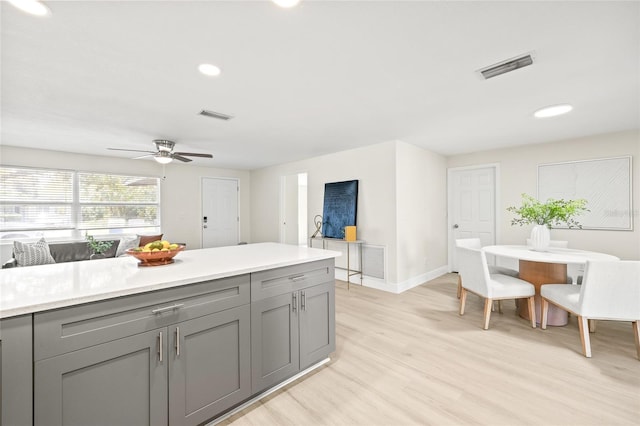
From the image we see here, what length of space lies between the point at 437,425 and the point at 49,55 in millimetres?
3383

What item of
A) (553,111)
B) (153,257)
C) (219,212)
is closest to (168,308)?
(153,257)

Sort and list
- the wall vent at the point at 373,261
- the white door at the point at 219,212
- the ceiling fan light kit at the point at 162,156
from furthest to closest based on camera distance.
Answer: the white door at the point at 219,212 < the wall vent at the point at 373,261 < the ceiling fan light kit at the point at 162,156

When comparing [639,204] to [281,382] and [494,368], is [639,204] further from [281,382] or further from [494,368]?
[281,382]

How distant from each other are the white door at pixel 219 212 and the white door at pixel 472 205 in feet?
16.5

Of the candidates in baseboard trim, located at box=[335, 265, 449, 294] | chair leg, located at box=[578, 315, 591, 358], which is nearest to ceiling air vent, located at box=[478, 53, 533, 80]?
chair leg, located at box=[578, 315, 591, 358]

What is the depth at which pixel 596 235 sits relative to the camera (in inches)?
149

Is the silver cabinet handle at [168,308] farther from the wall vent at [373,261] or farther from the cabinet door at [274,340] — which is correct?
the wall vent at [373,261]

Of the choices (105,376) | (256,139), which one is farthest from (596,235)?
(105,376)

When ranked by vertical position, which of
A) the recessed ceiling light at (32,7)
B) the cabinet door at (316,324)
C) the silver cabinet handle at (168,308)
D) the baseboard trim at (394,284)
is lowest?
the baseboard trim at (394,284)

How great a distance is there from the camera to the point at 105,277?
1.40m

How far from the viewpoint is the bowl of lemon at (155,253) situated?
1659 millimetres

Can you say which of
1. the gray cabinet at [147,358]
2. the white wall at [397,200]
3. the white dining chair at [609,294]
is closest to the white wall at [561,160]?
A: the white wall at [397,200]

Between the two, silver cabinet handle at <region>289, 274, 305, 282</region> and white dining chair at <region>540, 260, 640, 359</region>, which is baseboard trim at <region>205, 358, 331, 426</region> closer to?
silver cabinet handle at <region>289, 274, 305, 282</region>

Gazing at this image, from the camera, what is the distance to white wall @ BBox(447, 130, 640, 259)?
11.6 feet
